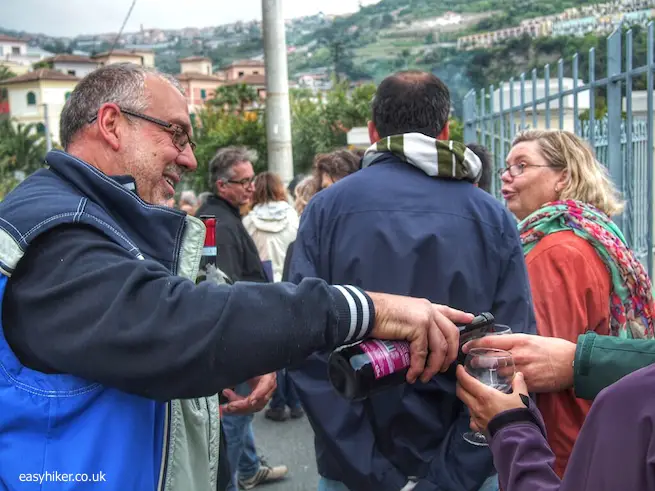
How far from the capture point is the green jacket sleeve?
6.69 ft

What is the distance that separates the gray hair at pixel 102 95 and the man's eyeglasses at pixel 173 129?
0.04ft

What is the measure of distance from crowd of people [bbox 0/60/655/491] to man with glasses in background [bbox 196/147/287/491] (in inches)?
39.9

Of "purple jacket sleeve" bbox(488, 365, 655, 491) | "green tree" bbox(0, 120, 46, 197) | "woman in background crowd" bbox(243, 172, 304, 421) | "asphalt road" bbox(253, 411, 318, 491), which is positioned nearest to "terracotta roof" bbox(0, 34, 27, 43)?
"green tree" bbox(0, 120, 46, 197)

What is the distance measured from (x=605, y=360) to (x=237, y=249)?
3251 mm

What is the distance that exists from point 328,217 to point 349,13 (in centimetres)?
11229

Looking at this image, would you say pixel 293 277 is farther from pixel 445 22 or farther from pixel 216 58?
pixel 216 58

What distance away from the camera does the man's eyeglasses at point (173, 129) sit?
5.84 ft

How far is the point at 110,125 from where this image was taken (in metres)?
1.76

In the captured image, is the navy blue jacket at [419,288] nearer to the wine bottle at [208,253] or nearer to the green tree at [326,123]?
the wine bottle at [208,253]

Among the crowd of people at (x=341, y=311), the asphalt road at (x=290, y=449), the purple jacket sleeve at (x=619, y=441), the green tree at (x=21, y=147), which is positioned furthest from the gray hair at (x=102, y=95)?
the green tree at (x=21, y=147)

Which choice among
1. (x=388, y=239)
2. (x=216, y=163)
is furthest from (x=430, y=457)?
(x=216, y=163)

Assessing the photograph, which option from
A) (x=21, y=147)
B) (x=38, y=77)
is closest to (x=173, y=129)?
(x=21, y=147)

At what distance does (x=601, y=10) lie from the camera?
54.7 metres

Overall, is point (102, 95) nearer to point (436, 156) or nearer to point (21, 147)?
point (436, 156)
